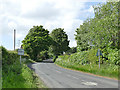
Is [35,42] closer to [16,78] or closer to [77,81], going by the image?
[77,81]

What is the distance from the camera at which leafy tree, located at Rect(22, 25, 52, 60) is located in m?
69.0

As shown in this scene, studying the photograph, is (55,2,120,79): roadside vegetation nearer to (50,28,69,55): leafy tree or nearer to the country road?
the country road

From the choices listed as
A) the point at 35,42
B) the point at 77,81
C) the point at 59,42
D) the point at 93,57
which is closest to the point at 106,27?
the point at 93,57

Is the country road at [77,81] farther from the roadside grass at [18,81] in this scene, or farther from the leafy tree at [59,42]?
the leafy tree at [59,42]

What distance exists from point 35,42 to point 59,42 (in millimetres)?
16504

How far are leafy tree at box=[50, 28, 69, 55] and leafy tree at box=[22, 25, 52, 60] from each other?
916cm

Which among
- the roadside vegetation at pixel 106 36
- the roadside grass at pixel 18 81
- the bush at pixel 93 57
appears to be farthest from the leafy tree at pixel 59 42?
the roadside grass at pixel 18 81

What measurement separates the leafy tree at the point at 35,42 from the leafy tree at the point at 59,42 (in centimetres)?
916

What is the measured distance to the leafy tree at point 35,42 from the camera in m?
69.0

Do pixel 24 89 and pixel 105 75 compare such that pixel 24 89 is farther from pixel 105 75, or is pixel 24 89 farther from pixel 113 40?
pixel 113 40

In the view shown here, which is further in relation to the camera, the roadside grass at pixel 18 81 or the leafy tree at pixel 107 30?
the leafy tree at pixel 107 30

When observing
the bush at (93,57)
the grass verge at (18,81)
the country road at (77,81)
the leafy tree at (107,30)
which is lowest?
the country road at (77,81)

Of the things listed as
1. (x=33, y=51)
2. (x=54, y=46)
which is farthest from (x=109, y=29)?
(x=54, y=46)

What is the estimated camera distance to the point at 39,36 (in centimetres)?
7244
